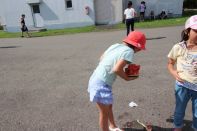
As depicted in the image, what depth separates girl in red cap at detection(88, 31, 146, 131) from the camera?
318cm

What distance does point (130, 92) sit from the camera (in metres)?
5.62

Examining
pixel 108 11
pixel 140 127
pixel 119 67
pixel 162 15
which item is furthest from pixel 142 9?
pixel 119 67

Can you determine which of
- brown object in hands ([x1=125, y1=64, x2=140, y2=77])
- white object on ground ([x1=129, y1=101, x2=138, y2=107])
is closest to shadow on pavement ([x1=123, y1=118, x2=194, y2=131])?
white object on ground ([x1=129, y1=101, x2=138, y2=107])

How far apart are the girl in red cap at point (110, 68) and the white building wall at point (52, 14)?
20.1 meters

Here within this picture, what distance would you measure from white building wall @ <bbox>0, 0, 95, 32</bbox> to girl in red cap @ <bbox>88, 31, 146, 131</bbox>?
20.1 meters

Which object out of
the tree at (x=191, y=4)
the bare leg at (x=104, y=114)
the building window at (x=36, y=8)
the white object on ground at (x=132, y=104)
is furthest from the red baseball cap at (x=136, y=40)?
the tree at (x=191, y=4)

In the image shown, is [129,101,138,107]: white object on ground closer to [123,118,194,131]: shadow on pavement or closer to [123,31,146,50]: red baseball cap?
[123,118,194,131]: shadow on pavement

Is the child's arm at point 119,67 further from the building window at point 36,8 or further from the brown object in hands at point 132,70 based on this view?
the building window at point 36,8

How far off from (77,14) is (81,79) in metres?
17.3

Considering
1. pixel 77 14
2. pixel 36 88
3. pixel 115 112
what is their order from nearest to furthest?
pixel 115 112, pixel 36 88, pixel 77 14

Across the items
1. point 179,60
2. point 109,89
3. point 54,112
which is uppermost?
point 179,60

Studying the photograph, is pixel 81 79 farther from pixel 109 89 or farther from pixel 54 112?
pixel 109 89

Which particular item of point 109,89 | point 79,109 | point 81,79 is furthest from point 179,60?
point 81,79

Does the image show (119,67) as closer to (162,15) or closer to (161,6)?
(162,15)
